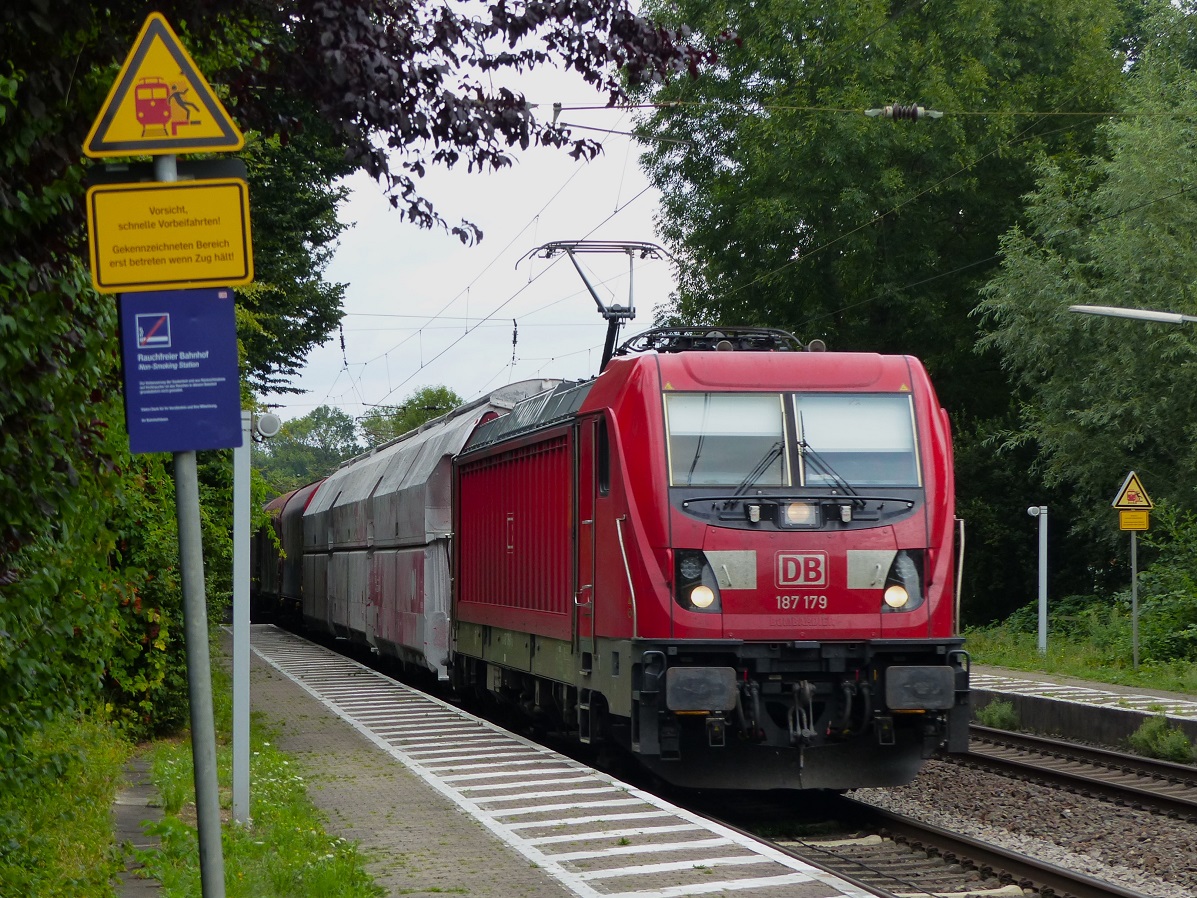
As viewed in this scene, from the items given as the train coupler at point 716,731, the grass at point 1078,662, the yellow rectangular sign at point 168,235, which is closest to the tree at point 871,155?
the grass at point 1078,662

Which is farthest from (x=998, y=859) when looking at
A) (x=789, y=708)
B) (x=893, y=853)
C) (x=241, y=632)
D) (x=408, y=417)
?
(x=408, y=417)

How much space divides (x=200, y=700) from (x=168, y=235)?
141cm

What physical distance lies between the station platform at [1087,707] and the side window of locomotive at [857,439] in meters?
5.86

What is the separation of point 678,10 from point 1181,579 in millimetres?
18779

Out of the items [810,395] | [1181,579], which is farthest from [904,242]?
[810,395]

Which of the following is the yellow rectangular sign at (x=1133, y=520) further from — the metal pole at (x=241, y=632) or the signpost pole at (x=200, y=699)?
the signpost pole at (x=200, y=699)

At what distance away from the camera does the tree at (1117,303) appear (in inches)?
1047

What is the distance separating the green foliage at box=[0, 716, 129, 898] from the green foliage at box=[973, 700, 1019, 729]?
1194 centimetres

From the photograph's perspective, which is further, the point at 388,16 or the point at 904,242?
the point at 904,242

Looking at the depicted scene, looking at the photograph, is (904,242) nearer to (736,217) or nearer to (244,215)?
(736,217)

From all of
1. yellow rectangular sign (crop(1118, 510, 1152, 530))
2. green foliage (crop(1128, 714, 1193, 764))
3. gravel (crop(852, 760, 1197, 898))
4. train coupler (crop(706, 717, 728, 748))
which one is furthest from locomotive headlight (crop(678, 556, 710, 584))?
yellow rectangular sign (crop(1118, 510, 1152, 530))

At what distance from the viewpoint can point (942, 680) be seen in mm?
10875

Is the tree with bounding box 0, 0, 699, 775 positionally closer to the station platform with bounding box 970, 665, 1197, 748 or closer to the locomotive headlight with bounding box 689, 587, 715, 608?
the locomotive headlight with bounding box 689, 587, 715, 608

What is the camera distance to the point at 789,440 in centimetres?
1150
